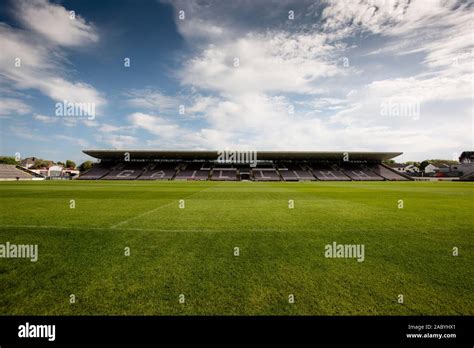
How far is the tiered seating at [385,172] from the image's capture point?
65.7 m

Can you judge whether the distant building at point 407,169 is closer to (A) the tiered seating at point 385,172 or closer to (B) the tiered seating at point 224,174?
(A) the tiered seating at point 385,172

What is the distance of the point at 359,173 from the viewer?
68.2m

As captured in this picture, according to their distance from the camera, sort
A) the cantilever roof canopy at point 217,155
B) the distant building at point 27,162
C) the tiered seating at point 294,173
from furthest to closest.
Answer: the distant building at point 27,162
the tiered seating at point 294,173
the cantilever roof canopy at point 217,155

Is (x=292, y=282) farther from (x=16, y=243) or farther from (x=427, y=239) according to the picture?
(x=16, y=243)

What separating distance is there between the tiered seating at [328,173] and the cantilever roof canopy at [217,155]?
281 cm

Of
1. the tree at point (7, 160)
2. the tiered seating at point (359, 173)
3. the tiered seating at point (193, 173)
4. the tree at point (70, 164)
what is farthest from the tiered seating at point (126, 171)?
the tree at point (70, 164)

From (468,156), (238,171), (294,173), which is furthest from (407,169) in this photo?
(238,171)

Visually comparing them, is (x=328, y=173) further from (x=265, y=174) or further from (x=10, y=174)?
(x=10, y=174)

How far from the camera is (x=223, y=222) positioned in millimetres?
9055

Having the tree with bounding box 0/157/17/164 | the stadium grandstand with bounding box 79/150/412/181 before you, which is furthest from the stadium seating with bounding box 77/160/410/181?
the tree with bounding box 0/157/17/164
